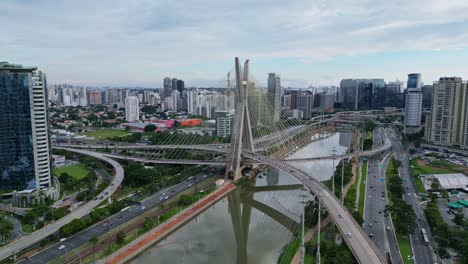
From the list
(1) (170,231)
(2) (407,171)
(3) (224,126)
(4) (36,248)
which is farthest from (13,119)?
(2) (407,171)

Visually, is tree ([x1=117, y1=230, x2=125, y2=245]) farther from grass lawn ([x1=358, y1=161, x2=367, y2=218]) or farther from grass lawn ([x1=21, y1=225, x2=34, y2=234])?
grass lawn ([x1=358, y1=161, x2=367, y2=218])

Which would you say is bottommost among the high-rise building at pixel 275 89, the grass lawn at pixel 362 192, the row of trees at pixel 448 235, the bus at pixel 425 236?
the bus at pixel 425 236

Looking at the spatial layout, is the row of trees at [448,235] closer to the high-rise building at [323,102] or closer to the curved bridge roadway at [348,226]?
the curved bridge roadway at [348,226]

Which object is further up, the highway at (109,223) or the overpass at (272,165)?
the overpass at (272,165)

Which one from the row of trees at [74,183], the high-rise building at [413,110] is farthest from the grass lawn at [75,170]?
the high-rise building at [413,110]

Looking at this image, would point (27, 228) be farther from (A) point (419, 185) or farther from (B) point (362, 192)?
(A) point (419, 185)

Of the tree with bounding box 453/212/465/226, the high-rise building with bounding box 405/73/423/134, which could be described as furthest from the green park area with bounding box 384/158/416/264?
the high-rise building with bounding box 405/73/423/134
